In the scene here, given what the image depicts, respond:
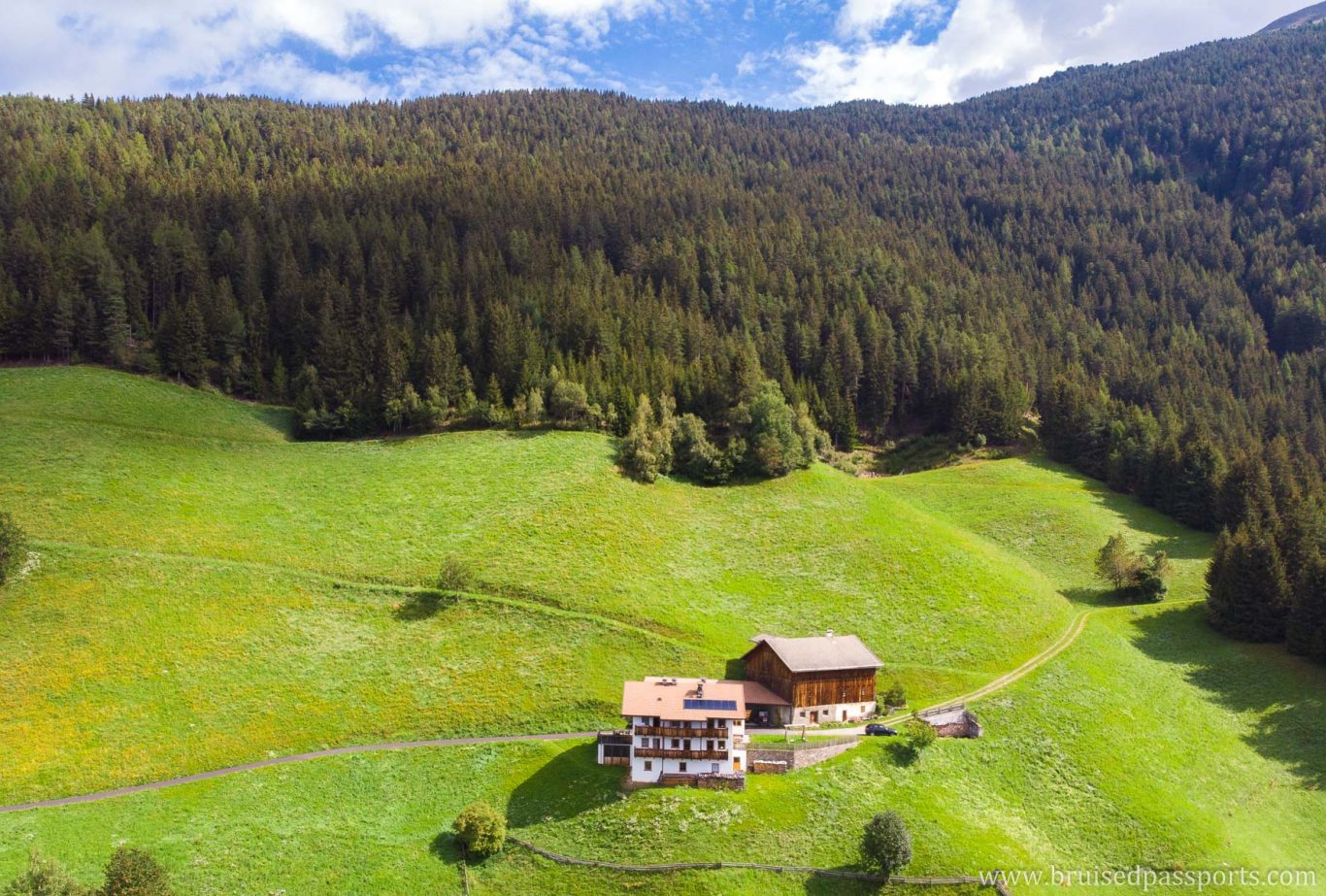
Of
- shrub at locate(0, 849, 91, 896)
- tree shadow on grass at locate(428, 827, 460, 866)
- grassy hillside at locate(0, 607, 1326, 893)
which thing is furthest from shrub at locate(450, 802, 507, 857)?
shrub at locate(0, 849, 91, 896)

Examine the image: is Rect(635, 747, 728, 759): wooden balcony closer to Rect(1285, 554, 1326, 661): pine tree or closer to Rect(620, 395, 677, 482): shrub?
Rect(620, 395, 677, 482): shrub

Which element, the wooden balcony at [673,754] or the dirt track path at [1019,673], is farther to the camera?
the dirt track path at [1019,673]

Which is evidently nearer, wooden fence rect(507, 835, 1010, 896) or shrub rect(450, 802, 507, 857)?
wooden fence rect(507, 835, 1010, 896)

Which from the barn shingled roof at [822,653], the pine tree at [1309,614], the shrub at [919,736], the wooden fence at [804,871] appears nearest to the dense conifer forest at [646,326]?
the pine tree at [1309,614]

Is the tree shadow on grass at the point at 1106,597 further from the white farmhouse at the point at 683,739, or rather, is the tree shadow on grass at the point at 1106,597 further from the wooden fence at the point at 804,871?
the white farmhouse at the point at 683,739

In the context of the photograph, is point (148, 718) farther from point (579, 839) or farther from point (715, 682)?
point (715, 682)

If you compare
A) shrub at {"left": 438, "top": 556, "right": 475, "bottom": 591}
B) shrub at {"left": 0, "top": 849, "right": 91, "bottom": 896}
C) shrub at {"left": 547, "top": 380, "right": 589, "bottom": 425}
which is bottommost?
shrub at {"left": 0, "top": 849, "right": 91, "bottom": 896}
